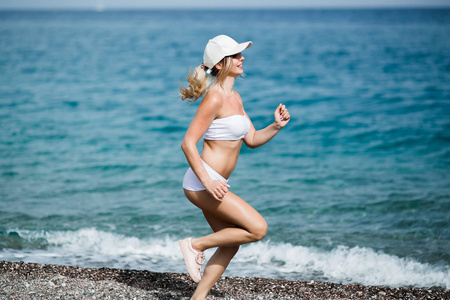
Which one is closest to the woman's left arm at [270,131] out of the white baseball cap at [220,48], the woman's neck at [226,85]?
the woman's neck at [226,85]

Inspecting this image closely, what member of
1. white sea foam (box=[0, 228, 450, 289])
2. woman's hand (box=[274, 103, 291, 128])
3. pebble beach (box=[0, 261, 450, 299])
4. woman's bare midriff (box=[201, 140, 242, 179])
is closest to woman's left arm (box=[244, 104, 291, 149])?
woman's hand (box=[274, 103, 291, 128])

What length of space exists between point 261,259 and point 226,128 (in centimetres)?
358

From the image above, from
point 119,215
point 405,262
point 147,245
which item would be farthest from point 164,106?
point 405,262

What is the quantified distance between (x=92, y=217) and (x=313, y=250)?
3946 mm

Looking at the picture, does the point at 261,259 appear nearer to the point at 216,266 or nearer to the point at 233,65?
the point at 216,266

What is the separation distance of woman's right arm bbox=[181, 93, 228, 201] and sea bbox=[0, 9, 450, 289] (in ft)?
1.48

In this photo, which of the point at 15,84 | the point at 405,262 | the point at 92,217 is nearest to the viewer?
the point at 405,262

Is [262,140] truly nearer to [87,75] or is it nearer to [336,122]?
[336,122]

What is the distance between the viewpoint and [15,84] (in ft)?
81.4

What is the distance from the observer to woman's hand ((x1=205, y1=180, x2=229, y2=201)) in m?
3.96

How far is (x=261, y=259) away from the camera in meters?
7.21

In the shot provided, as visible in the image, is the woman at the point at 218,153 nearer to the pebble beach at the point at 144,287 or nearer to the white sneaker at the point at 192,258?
the white sneaker at the point at 192,258

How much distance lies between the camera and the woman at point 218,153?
159 inches

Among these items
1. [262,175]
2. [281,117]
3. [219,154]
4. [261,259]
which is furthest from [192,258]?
[262,175]
